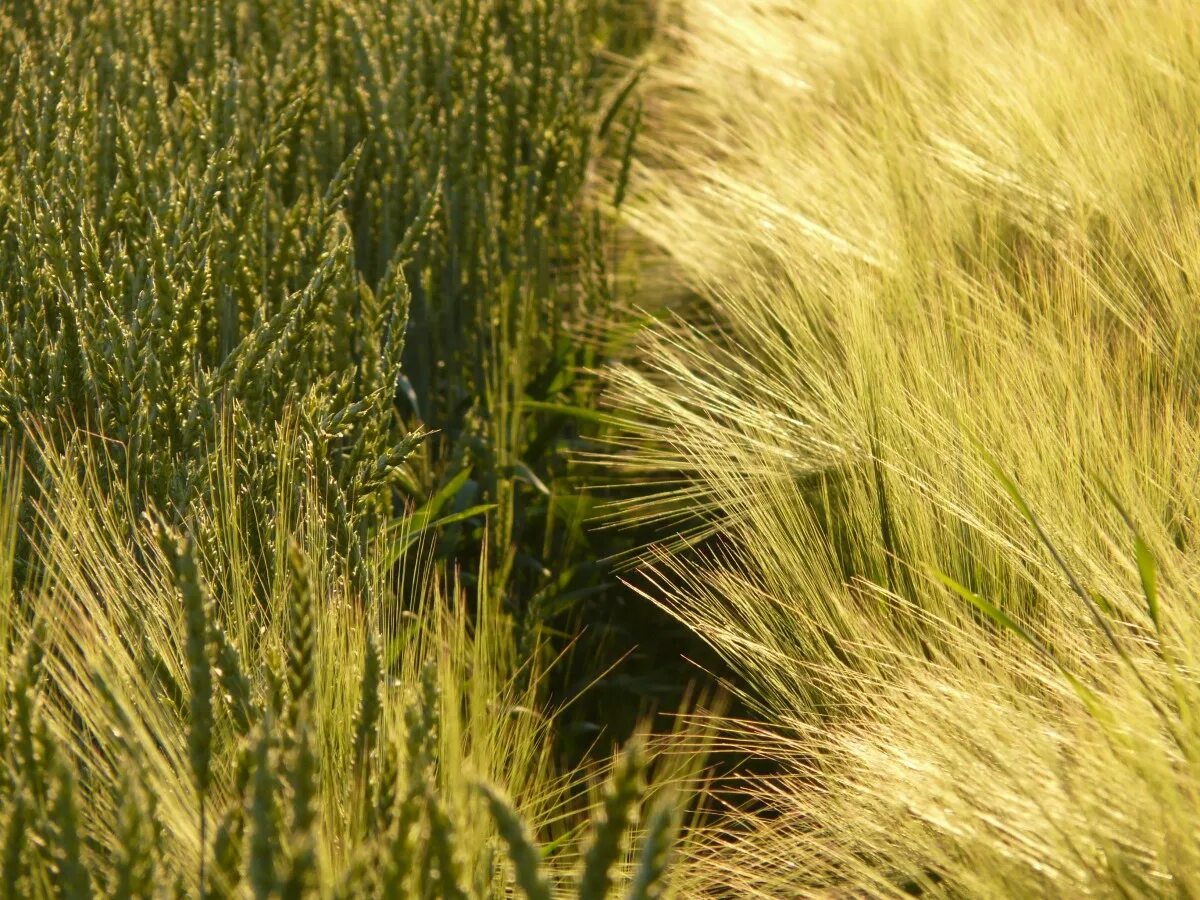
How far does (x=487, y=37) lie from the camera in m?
2.21

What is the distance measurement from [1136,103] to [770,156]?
0.59 metres

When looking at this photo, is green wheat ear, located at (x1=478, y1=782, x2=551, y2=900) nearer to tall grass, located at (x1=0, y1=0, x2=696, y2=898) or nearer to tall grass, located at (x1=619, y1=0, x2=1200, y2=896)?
tall grass, located at (x1=0, y1=0, x2=696, y2=898)

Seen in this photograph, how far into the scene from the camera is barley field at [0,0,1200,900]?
35.3 inches

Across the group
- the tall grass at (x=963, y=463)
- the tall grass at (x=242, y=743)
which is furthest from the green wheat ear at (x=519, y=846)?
the tall grass at (x=963, y=463)

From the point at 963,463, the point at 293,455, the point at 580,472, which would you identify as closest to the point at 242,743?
the point at 293,455

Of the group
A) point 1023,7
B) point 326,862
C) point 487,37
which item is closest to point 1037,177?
point 1023,7

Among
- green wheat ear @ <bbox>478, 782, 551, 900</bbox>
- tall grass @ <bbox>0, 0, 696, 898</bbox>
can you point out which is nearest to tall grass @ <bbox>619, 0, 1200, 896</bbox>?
tall grass @ <bbox>0, 0, 696, 898</bbox>

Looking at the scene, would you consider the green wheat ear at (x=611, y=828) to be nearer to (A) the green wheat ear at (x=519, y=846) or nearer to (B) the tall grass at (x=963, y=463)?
(A) the green wheat ear at (x=519, y=846)

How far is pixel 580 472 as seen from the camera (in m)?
2.00

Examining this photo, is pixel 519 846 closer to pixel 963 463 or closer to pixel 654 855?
pixel 654 855

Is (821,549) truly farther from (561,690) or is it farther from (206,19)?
(206,19)

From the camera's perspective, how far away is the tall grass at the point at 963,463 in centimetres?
95

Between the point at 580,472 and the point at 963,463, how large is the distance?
814 mm

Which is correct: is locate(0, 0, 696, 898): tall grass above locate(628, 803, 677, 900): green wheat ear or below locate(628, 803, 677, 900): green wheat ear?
below
